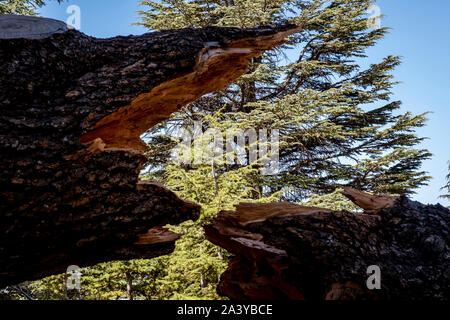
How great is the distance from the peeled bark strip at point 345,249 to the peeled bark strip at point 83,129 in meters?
0.62

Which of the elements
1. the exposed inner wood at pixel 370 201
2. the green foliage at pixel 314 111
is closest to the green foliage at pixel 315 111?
the green foliage at pixel 314 111

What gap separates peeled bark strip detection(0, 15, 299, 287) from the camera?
1774 millimetres

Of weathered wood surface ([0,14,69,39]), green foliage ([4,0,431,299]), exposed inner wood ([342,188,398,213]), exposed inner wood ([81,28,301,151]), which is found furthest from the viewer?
green foliage ([4,0,431,299])

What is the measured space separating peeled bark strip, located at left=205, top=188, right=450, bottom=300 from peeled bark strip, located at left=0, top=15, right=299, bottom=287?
0.62 metres

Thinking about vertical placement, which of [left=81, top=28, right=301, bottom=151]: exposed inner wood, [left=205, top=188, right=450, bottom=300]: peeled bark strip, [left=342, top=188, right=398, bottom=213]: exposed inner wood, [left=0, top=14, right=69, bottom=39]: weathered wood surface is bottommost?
[left=205, top=188, right=450, bottom=300]: peeled bark strip

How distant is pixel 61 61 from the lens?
1959 mm

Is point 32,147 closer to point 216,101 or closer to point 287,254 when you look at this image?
point 287,254

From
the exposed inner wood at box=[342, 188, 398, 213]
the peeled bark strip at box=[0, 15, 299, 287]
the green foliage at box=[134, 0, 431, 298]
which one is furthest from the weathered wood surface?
the green foliage at box=[134, 0, 431, 298]

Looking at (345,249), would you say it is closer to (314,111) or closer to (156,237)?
(156,237)

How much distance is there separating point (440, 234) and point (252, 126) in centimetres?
667

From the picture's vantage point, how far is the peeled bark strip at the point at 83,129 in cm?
177

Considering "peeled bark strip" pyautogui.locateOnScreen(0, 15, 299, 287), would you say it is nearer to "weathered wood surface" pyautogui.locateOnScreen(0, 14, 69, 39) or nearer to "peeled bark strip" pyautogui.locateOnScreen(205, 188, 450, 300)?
"weathered wood surface" pyautogui.locateOnScreen(0, 14, 69, 39)

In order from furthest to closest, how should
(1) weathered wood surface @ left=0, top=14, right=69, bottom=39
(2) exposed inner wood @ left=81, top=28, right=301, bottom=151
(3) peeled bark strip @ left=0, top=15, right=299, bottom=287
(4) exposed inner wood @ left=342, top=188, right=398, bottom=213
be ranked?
(4) exposed inner wood @ left=342, top=188, right=398, bottom=213 → (2) exposed inner wood @ left=81, top=28, right=301, bottom=151 → (1) weathered wood surface @ left=0, top=14, right=69, bottom=39 → (3) peeled bark strip @ left=0, top=15, right=299, bottom=287

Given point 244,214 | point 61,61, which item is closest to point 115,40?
point 61,61
